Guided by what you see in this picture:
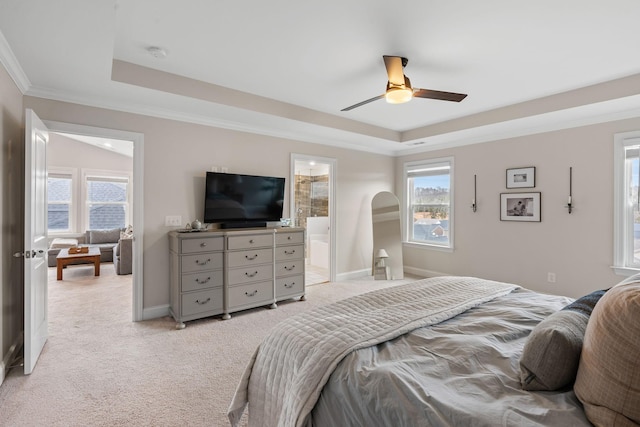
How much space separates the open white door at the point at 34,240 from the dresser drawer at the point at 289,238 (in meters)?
2.32

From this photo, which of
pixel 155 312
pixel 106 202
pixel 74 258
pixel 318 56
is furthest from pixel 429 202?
pixel 106 202

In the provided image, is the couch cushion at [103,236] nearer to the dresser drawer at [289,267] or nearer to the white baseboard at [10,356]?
the white baseboard at [10,356]

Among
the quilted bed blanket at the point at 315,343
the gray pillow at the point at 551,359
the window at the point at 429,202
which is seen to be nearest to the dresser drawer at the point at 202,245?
the quilted bed blanket at the point at 315,343

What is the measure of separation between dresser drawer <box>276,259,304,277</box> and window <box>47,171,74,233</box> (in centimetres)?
629

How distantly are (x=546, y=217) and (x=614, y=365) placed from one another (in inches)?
156

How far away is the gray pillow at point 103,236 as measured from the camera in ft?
23.6

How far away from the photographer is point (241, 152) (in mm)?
4195

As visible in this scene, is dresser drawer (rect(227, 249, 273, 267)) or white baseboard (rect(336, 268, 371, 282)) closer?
dresser drawer (rect(227, 249, 273, 267))

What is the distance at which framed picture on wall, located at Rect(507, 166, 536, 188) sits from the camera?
4.27 m

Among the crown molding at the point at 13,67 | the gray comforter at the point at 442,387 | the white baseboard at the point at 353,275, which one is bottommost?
the white baseboard at the point at 353,275

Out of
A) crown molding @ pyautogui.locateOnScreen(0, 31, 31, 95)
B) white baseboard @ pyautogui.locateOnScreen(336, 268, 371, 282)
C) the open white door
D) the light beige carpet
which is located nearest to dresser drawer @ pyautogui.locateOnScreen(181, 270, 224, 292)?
the light beige carpet

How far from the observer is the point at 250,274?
3787mm

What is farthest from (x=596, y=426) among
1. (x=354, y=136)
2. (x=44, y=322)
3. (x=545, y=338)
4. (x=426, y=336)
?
(x=354, y=136)

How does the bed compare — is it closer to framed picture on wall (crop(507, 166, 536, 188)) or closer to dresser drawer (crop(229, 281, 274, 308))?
dresser drawer (crop(229, 281, 274, 308))
